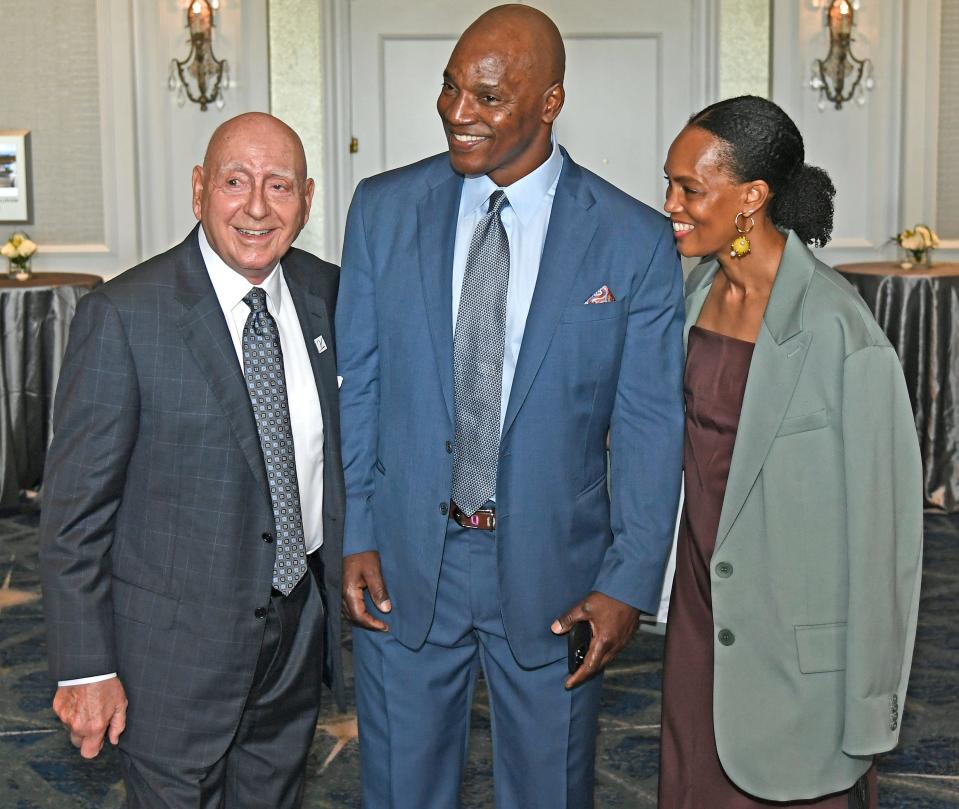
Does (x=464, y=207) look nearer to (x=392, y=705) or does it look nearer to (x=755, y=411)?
(x=755, y=411)

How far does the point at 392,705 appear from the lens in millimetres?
2453

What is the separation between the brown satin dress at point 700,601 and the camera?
2.43 m

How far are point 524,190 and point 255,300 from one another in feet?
1.67

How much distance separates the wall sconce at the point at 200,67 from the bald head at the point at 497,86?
204 inches

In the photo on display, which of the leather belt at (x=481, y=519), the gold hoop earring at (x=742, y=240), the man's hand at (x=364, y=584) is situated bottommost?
the man's hand at (x=364, y=584)

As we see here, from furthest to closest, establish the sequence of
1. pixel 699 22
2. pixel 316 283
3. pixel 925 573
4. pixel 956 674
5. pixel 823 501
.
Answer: pixel 699 22 → pixel 925 573 → pixel 956 674 → pixel 316 283 → pixel 823 501

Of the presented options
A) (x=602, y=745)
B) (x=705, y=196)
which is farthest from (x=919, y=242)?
(x=705, y=196)

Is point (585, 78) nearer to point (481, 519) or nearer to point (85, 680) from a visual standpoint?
point (481, 519)

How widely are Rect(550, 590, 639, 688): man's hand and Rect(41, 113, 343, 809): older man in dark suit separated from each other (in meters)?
0.47

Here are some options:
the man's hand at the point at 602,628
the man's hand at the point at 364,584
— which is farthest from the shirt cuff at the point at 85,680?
A: the man's hand at the point at 602,628

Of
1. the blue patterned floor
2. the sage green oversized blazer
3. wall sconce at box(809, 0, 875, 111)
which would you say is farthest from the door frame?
the sage green oversized blazer

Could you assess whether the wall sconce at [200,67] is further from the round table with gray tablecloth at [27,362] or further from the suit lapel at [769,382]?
the suit lapel at [769,382]

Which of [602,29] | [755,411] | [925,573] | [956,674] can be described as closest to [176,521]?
[755,411]

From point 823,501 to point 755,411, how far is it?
190 mm
